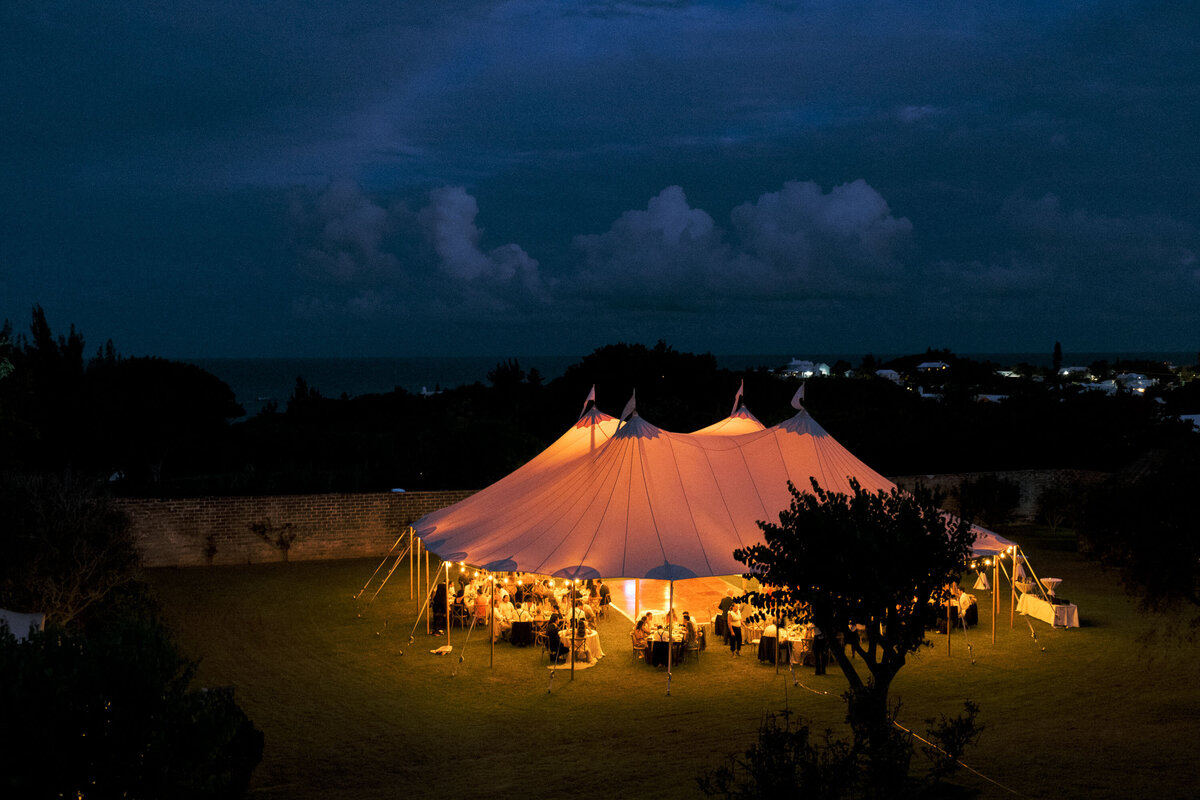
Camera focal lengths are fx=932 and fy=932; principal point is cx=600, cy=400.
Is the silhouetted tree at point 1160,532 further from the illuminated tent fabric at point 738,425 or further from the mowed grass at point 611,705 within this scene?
the illuminated tent fabric at point 738,425

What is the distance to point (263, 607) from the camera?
1405 centimetres

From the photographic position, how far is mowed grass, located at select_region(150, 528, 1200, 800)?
290 inches

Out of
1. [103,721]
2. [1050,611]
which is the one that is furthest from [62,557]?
[1050,611]

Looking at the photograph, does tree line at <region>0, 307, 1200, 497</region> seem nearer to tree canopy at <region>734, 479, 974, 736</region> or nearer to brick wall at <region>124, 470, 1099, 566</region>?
brick wall at <region>124, 470, 1099, 566</region>

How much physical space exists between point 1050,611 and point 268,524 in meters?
13.4

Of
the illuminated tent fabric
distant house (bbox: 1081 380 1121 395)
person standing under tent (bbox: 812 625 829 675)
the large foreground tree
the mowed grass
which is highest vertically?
distant house (bbox: 1081 380 1121 395)

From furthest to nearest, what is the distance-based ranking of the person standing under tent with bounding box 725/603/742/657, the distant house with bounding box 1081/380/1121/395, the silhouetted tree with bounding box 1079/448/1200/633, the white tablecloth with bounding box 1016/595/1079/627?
the distant house with bounding box 1081/380/1121/395, the white tablecloth with bounding box 1016/595/1079/627, the person standing under tent with bounding box 725/603/742/657, the silhouetted tree with bounding box 1079/448/1200/633

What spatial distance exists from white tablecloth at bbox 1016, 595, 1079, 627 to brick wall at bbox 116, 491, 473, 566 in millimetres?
11003

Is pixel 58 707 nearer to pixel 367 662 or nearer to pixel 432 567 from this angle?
pixel 367 662

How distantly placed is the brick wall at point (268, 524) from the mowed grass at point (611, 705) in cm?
294

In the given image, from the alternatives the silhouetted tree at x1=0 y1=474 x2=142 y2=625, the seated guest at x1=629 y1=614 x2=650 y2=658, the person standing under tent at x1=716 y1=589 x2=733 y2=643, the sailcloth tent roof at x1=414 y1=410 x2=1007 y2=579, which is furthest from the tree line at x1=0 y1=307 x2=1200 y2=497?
the person standing under tent at x1=716 y1=589 x2=733 y2=643

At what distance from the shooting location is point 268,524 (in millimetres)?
17625

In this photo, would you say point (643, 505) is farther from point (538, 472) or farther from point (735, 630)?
point (538, 472)

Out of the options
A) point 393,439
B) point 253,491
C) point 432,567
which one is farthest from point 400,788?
point 393,439
